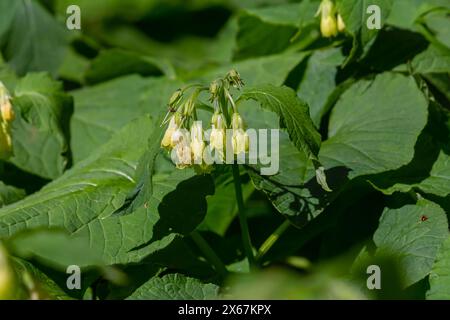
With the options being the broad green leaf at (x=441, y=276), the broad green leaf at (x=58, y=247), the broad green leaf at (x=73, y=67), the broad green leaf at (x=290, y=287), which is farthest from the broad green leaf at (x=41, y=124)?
the broad green leaf at (x=290, y=287)

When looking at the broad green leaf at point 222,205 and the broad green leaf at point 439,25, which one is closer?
the broad green leaf at point 222,205

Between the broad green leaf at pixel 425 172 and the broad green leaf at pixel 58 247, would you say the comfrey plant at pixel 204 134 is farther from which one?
the broad green leaf at pixel 58 247

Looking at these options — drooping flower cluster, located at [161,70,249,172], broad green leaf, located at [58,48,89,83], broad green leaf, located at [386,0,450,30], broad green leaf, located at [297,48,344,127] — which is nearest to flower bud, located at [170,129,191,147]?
drooping flower cluster, located at [161,70,249,172]

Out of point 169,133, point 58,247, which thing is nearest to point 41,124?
point 169,133

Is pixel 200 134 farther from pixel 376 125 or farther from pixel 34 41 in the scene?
pixel 34 41

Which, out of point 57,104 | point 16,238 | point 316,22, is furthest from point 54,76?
point 16,238

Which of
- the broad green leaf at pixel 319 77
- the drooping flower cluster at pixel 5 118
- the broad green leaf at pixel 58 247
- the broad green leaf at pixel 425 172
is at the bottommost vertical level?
the broad green leaf at pixel 58 247

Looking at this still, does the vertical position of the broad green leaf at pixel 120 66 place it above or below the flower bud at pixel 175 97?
above
